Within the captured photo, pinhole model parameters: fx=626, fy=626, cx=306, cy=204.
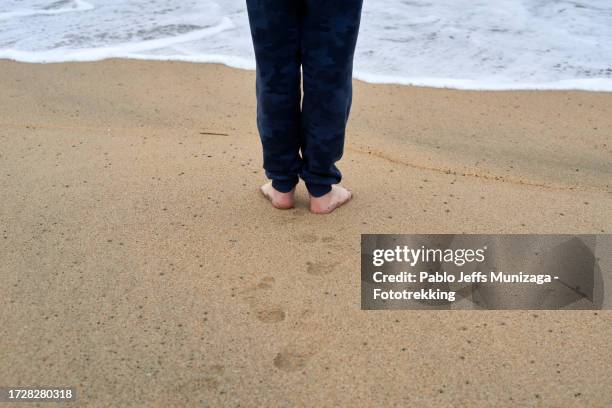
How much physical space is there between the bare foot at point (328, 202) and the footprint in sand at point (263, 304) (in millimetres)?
463

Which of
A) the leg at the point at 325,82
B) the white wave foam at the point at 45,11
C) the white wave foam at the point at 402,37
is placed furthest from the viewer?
the white wave foam at the point at 45,11

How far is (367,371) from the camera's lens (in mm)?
1599

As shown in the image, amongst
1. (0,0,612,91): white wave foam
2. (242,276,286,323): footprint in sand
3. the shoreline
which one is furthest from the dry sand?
(0,0,612,91): white wave foam

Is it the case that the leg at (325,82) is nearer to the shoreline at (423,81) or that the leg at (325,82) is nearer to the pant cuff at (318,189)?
the pant cuff at (318,189)

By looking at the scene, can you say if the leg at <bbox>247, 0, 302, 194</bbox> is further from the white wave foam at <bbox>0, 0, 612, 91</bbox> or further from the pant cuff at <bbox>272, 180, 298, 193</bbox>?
the white wave foam at <bbox>0, 0, 612, 91</bbox>

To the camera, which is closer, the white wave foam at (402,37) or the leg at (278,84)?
the leg at (278,84)

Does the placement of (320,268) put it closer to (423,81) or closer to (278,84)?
(278,84)

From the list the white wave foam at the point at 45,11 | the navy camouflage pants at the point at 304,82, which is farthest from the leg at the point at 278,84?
the white wave foam at the point at 45,11

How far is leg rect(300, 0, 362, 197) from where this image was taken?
1971 millimetres

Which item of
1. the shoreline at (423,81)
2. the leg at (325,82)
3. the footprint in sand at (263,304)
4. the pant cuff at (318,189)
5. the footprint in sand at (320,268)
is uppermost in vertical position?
the leg at (325,82)

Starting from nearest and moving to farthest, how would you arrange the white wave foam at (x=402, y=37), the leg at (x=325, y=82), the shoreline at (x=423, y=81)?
the leg at (x=325, y=82) → the shoreline at (x=423, y=81) → the white wave foam at (x=402, y=37)

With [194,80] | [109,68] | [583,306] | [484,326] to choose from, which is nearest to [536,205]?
[583,306]

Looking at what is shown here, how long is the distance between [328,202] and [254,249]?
381mm

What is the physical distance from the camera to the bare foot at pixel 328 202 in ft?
7.66
